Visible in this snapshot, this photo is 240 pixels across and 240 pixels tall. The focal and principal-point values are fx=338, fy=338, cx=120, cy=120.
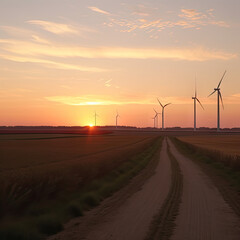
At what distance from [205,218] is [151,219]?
2.01 meters

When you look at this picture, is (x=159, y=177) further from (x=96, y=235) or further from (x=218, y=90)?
(x=218, y=90)

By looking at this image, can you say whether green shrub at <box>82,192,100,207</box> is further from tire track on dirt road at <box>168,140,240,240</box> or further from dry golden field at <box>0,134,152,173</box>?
dry golden field at <box>0,134,152,173</box>

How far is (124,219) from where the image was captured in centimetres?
1195

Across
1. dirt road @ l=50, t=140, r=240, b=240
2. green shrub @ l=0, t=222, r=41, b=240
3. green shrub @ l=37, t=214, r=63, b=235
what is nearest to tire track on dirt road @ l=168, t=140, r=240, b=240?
dirt road @ l=50, t=140, r=240, b=240

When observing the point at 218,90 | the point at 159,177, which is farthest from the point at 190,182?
the point at 218,90

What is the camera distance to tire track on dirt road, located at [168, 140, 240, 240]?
32.9 feet

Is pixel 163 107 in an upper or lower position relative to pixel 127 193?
upper

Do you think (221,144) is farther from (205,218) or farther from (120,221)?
(120,221)

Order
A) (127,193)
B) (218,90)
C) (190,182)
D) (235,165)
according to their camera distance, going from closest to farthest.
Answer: (127,193) → (190,182) → (235,165) → (218,90)

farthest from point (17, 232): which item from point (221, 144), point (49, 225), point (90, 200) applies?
point (221, 144)

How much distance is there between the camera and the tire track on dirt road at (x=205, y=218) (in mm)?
10020

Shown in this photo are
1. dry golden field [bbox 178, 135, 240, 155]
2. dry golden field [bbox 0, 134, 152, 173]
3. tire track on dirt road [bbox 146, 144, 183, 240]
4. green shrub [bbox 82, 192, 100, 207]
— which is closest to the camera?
tire track on dirt road [bbox 146, 144, 183, 240]

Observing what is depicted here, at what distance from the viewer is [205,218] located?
12141mm

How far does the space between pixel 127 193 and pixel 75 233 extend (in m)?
7.54
